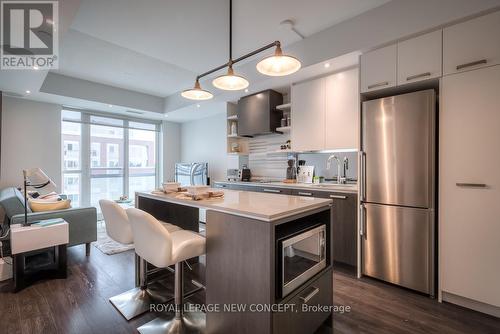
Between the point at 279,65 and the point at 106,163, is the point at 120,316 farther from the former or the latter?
the point at 106,163

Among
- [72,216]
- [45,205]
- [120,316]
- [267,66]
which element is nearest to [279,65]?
[267,66]

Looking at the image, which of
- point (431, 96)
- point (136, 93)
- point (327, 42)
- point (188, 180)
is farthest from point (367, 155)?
point (136, 93)

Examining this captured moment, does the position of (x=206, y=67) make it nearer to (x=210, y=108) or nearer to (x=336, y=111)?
(x=210, y=108)

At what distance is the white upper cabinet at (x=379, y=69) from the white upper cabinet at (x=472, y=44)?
15.6 inches

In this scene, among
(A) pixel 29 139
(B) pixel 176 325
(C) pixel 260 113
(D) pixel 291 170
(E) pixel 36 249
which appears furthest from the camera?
(A) pixel 29 139

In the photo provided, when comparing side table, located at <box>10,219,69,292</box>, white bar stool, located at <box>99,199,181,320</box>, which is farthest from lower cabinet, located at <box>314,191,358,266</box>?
side table, located at <box>10,219,69,292</box>

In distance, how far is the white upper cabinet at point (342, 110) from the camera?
2.82 metres

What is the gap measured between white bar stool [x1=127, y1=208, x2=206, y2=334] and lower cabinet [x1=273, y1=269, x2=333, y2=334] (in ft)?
2.17

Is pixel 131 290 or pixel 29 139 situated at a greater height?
pixel 29 139

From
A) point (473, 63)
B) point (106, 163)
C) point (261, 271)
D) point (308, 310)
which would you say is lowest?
point (308, 310)

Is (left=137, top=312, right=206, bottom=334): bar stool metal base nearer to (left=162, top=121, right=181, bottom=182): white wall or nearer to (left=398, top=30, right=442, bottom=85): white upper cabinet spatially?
(left=398, top=30, right=442, bottom=85): white upper cabinet

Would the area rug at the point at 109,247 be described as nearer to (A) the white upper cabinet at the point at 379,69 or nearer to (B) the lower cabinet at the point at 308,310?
(B) the lower cabinet at the point at 308,310

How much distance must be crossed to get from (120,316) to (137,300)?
0.19 metres

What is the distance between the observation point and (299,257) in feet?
4.97
